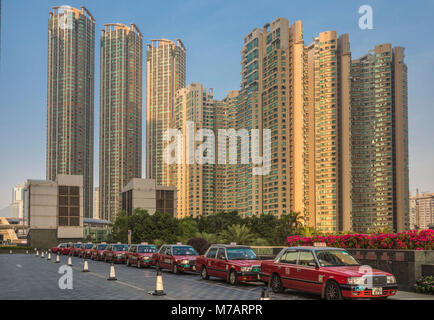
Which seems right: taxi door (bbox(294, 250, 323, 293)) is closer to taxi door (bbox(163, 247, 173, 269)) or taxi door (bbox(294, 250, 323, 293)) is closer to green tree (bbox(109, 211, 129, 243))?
taxi door (bbox(163, 247, 173, 269))

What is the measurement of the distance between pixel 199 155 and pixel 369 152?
59900mm

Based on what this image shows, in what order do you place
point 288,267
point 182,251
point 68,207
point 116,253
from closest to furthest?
point 288,267 → point 182,251 → point 116,253 → point 68,207

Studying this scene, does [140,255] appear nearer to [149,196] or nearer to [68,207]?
[68,207]

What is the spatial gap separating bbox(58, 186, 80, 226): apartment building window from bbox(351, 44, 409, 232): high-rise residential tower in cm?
8366

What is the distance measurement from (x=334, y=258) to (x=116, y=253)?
24.5 metres

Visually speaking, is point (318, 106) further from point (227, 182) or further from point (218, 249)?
point (218, 249)

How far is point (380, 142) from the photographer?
160000 mm

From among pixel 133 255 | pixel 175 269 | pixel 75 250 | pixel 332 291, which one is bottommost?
pixel 75 250

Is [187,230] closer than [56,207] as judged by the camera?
Yes

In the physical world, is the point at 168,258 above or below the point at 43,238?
above

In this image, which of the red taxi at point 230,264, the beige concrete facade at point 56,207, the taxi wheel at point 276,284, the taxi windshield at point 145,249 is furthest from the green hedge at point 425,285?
the beige concrete facade at point 56,207

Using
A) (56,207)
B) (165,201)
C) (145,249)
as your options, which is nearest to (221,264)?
(145,249)

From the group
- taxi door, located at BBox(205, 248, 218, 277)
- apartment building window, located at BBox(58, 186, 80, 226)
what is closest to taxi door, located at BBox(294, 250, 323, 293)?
taxi door, located at BBox(205, 248, 218, 277)
